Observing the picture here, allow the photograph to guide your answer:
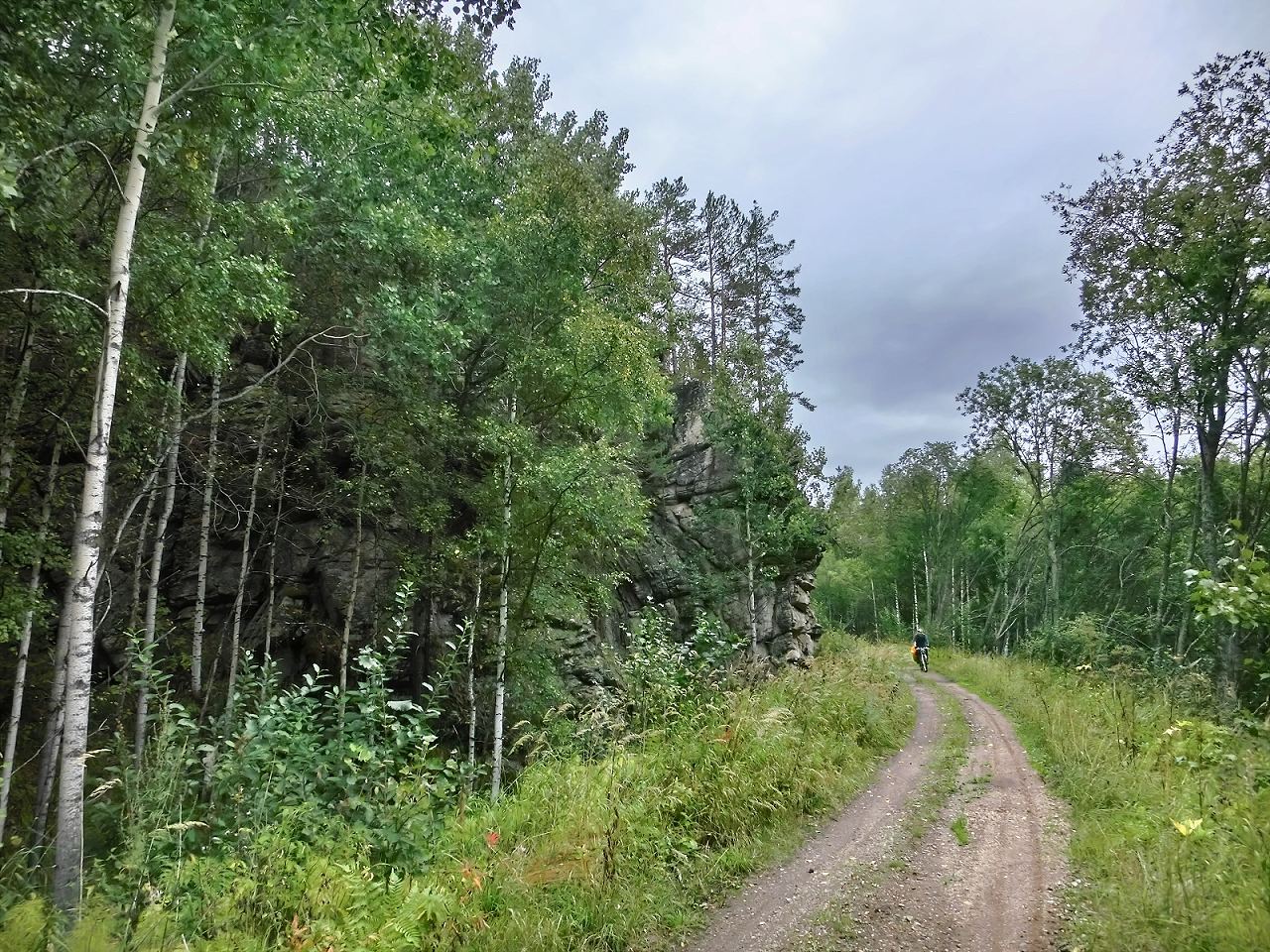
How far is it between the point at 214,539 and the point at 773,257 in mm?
28313

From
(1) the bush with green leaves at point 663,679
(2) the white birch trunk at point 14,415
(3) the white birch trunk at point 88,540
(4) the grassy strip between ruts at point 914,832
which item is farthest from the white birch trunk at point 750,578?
(2) the white birch trunk at point 14,415

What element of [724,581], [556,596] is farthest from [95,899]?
[724,581]

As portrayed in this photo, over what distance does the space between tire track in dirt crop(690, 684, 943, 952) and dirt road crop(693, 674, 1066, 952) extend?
1 cm

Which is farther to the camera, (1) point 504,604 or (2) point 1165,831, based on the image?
(1) point 504,604

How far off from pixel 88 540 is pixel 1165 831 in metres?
9.49

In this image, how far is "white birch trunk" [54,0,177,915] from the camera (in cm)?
414

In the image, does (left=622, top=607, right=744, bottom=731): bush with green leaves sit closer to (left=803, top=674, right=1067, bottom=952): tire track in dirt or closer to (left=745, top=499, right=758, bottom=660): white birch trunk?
(left=803, top=674, right=1067, bottom=952): tire track in dirt

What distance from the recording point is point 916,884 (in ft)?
18.1

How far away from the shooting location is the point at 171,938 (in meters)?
3.35

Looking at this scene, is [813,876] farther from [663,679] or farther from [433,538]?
[433,538]

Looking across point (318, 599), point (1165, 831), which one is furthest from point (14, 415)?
point (1165, 831)

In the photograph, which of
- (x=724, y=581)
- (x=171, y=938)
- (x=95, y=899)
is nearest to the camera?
(x=171, y=938)

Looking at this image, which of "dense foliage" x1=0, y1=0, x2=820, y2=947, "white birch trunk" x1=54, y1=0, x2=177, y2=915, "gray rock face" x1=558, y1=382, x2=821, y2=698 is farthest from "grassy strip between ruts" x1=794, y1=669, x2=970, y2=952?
"gray rock face" x1=558, y1=382, x2=821, y2=698

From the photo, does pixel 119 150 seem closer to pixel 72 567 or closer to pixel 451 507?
pixel 72 567
